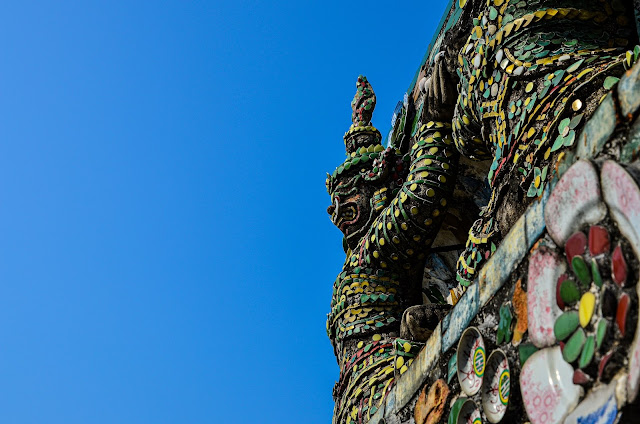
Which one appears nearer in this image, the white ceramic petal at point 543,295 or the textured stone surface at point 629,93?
the textured stone surface at point 629,93

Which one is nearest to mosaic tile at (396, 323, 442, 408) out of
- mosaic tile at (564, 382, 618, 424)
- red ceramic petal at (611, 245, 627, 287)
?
mosaic tile at (564, 382, 618, 424)

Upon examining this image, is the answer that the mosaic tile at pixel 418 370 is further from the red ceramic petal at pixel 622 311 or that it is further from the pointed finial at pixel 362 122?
the pointed finial at pixel 362 122

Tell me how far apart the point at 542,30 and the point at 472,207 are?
1.82 meters

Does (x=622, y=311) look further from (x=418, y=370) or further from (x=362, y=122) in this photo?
(x=362, y=122)

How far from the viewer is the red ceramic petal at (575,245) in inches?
107

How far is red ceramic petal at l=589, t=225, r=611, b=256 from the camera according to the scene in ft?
8.47

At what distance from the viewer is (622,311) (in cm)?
244

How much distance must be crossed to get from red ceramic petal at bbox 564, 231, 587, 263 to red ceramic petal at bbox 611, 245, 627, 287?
0.60 ft

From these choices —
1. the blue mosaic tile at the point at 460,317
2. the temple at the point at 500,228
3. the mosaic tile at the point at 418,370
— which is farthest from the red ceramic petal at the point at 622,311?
the mosaic tile at the point at 418,370

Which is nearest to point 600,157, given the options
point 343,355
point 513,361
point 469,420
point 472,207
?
point 513,361

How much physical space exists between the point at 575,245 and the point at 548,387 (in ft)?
1.46

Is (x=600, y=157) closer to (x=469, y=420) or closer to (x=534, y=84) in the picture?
(x=469, y=420)

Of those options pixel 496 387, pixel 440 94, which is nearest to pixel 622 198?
pixel 496 387

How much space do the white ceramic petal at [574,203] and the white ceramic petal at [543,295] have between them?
0.25 feet
